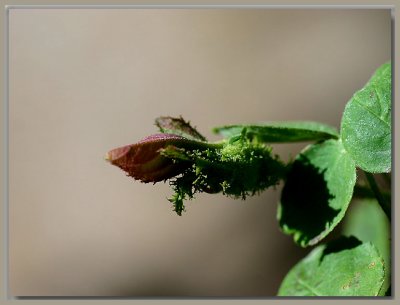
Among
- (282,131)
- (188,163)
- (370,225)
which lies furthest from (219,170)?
(370,225)

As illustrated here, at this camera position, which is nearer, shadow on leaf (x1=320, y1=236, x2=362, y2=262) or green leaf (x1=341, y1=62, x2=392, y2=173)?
green leaf (x1=341, y1=62, x2=392, y2=173)

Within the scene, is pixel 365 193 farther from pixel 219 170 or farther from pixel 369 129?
pixel 219 170

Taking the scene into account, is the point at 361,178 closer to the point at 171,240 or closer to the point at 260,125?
the point at 260,125

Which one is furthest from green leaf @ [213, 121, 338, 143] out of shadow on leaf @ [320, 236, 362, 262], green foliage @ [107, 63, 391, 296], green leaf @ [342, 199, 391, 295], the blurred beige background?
the blurred beige background

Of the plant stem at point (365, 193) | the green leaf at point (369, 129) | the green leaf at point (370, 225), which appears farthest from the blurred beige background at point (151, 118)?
the green leaf at point (369, 129)

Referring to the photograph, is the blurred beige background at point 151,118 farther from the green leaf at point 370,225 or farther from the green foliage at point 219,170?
the green foliage at point 219,170

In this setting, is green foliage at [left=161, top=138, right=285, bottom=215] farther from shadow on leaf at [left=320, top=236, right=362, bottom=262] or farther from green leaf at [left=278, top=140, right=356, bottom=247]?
shadow on leaf at [left=320, top=236, right=362, bottom=262]

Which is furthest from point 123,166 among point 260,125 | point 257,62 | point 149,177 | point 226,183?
point 257,62
